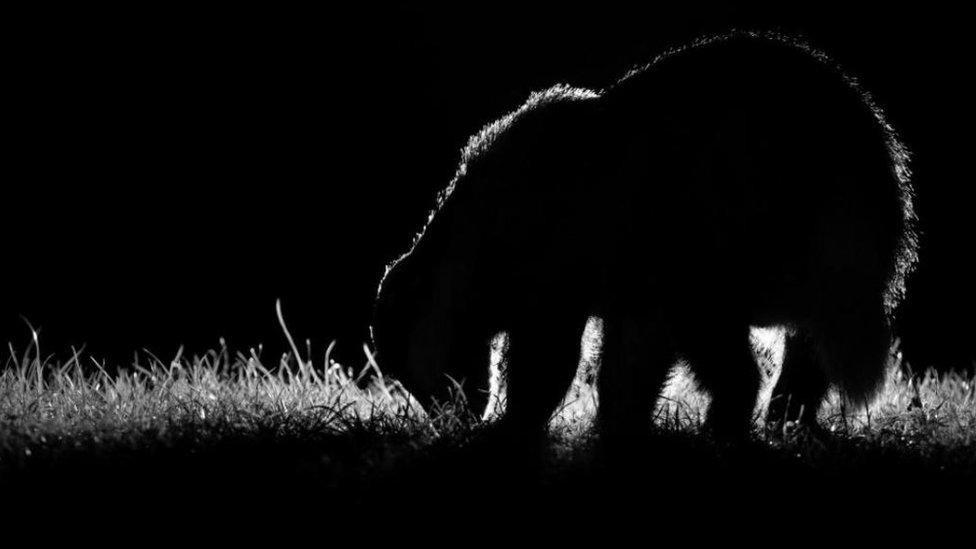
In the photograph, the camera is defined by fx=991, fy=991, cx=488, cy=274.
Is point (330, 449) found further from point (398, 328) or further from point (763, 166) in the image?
point (763, 166)

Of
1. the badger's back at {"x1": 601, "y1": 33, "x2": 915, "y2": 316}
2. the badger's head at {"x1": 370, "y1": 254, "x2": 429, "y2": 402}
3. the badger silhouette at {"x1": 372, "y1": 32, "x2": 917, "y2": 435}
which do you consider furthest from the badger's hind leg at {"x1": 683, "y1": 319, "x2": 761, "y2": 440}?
the badger's head at {"x1": 370, "y1": 254, "x2": 429, "y2": 402}

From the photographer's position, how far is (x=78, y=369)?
369 cm

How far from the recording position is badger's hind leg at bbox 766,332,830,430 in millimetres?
3484

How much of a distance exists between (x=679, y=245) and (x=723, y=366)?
15.8 inches

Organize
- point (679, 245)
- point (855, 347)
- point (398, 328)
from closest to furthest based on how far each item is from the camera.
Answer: point (679, 245) < point (855, 347) < point (398, 328)

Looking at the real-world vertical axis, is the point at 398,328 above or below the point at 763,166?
below

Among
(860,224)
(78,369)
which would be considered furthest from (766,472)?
(78,369)

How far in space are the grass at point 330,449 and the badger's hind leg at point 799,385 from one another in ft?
0.33

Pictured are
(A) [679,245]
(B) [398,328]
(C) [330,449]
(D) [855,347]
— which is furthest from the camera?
(B) [398,328]

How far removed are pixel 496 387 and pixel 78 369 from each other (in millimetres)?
1566

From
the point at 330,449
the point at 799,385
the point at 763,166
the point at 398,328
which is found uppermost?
the point at 763,166

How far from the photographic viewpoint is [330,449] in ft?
9.00

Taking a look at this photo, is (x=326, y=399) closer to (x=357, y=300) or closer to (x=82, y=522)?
(x=82, y=522)

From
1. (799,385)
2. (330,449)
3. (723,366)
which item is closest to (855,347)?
(799,385)
